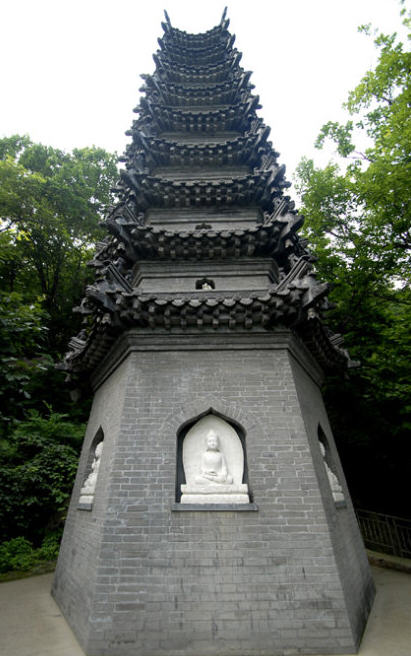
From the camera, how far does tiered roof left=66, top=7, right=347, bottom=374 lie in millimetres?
7195

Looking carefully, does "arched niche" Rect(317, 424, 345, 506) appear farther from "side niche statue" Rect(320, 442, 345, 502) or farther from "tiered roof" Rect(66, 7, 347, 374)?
"tiered roof" Rect(66, 7, 347, 374)

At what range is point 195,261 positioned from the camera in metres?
9.07

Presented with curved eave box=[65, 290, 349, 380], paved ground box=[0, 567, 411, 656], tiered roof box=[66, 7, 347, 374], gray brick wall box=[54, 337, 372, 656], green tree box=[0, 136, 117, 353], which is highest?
green tree box=[0, 136, 117, 353]

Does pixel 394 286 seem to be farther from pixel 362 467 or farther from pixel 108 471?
pixel 108 471

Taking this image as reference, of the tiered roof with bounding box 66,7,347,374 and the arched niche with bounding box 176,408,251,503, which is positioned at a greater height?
the tiered roof with bounding box 66,7,347,374

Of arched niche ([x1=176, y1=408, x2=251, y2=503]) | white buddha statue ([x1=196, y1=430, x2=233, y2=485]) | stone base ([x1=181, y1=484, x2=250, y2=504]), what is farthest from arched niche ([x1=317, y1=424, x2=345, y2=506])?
white buddha statue ([x1=196, y1=430, x2=233, y2=485])

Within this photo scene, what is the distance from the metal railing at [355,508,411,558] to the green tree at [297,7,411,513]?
2943mm

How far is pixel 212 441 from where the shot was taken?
641 centimetres

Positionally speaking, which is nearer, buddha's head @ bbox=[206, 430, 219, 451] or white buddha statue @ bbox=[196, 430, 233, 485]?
white buddha statue @ bbox=[196, 430, 233, 485]

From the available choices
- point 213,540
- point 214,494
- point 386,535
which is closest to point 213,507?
point 214,494

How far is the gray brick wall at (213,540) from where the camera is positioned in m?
5.11

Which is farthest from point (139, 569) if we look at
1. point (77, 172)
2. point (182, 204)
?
point (77, 172)

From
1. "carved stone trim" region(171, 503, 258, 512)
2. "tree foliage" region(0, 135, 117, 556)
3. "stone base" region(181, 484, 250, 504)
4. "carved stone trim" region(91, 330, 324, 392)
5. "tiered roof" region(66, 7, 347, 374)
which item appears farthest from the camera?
"tree foliage" region(0, 135, 117, 556)

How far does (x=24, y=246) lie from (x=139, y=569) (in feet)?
60.3
